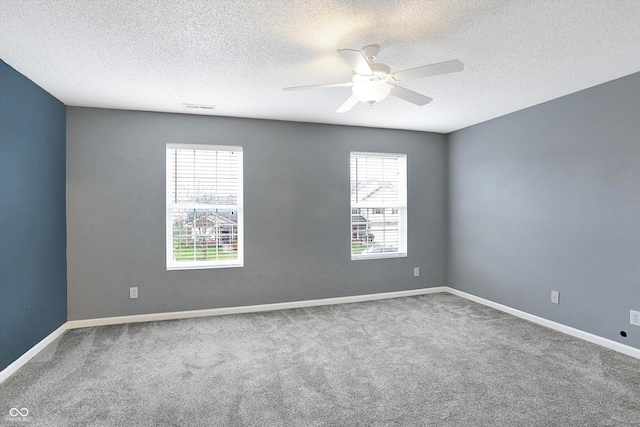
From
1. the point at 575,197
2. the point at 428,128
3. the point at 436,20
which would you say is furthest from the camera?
the point at 428,128

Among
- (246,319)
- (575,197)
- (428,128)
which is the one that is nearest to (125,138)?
(246,319)

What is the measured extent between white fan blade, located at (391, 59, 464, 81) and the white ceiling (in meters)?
0.28

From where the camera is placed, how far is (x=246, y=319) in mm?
4008

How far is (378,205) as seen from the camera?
5.02 m

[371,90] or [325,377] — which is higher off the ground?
[371,90]

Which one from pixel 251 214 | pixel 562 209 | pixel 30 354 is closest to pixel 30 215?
pixel 30 354

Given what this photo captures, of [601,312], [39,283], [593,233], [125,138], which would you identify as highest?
[125,138]

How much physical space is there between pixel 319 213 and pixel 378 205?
942 mm

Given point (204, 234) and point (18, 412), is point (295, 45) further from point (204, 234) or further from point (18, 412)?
point (18, 412)

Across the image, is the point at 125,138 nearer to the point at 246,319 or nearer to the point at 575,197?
the point at 246,319

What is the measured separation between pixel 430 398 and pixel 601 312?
2.10 m

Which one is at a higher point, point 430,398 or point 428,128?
point 428,128

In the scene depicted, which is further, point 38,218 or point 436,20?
point 38,218

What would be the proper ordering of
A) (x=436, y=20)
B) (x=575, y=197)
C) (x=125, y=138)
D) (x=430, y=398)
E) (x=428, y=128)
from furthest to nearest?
(x=428, y=128) → (x=125, y=138) → (x=575, y=197) → (x=430, y=398) → (x=436, y=20)
